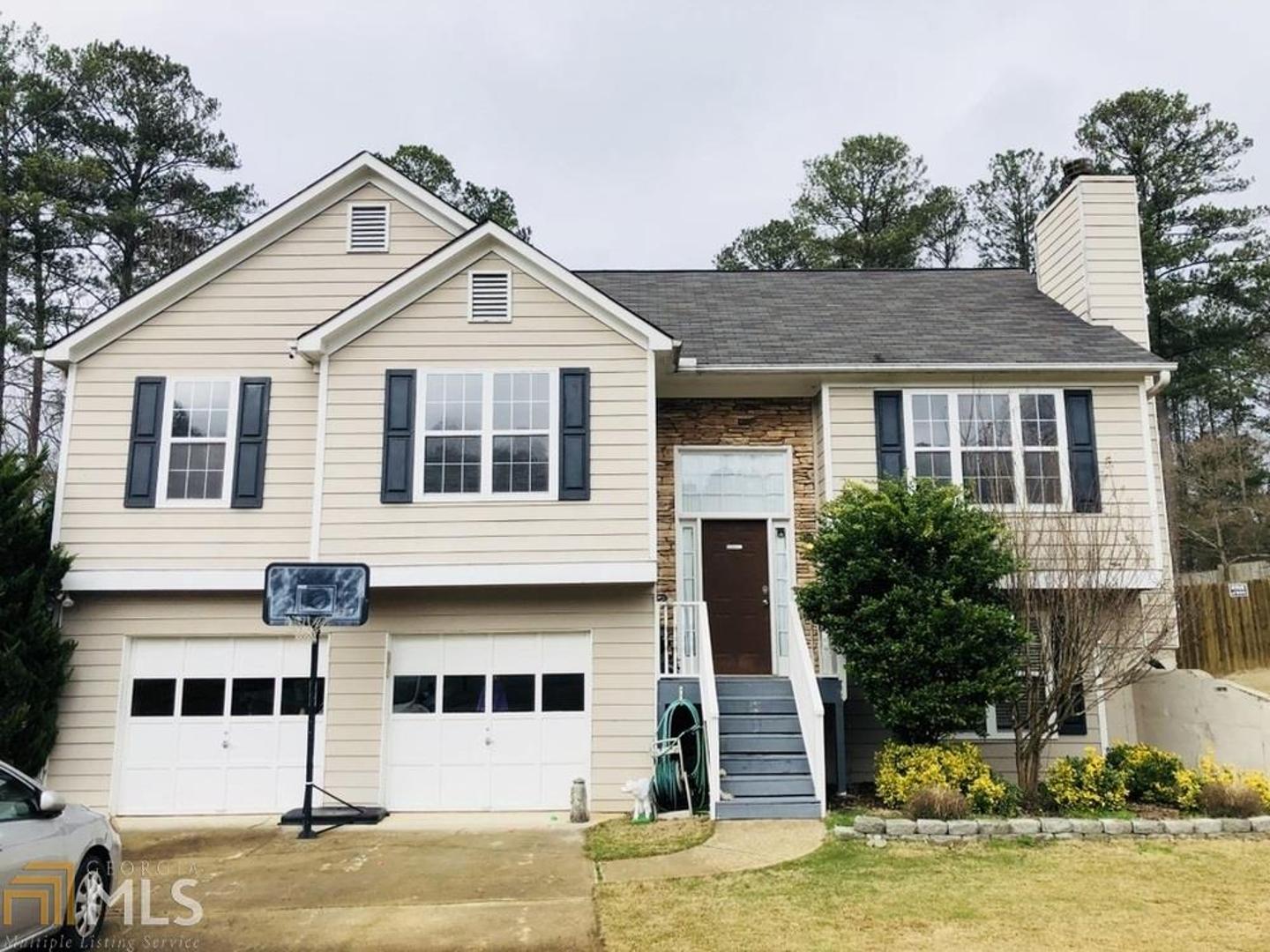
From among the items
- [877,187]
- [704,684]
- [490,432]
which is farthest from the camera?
[877,187]

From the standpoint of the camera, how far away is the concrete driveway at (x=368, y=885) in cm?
600

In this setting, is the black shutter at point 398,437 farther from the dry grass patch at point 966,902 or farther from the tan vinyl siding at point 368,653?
the dry grass patch at point 966,902

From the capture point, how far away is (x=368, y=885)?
288 inches

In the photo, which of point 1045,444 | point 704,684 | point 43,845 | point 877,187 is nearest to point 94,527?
point 43,845

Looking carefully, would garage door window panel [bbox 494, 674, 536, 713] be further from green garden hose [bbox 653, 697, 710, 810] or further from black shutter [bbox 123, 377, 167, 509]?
black shutter [bbox 123, 377, 167, 509]

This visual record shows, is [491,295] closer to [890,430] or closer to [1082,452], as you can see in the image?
[890,430]

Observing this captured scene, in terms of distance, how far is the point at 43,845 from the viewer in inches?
213

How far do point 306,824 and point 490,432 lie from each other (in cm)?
474

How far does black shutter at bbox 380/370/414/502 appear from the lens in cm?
1076

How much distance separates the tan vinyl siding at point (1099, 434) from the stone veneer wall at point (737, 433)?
0.70 m

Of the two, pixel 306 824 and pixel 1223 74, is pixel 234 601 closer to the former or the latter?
pixel 306 824

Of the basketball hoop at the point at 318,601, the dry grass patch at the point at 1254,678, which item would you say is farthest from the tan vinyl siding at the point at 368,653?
the dry grass patch at the point at 1254,678

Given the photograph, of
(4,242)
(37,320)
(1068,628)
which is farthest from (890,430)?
(4,242)

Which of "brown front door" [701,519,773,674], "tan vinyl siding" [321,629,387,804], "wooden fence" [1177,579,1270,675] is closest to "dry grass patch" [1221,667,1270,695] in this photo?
"wooden fence" [1177,579,1270,675]
